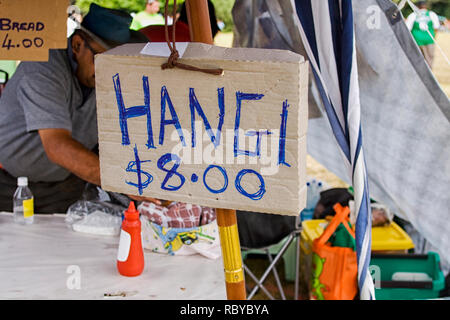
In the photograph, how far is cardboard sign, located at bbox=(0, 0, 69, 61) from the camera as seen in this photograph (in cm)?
155

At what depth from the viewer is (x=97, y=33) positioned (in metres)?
2.36

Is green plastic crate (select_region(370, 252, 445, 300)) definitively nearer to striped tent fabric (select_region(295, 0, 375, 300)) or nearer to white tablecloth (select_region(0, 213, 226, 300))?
white tablecloth (select_region(0, 213, 226, 300))

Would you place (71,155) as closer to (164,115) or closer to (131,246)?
(131,246)

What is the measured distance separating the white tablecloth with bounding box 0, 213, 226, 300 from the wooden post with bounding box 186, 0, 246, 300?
54cm

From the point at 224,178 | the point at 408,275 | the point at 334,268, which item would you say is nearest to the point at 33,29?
the point at 224,178

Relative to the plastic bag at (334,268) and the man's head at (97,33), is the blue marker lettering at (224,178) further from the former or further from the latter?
the plastic bag at (334,268)

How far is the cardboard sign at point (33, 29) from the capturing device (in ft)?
5.10

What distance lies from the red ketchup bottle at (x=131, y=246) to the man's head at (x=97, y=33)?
3.24ft

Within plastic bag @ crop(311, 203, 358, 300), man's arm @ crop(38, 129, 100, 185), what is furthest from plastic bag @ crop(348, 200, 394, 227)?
man's arm @ crop(38, 129, 100, 185)

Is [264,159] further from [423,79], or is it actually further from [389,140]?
[389,140]

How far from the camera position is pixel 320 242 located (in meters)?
2.76

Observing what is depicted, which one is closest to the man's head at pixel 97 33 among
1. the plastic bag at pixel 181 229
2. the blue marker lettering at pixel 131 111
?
the plastic bag at pixel 181 229

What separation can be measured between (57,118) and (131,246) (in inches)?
35.0

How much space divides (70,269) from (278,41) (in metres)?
1.38
